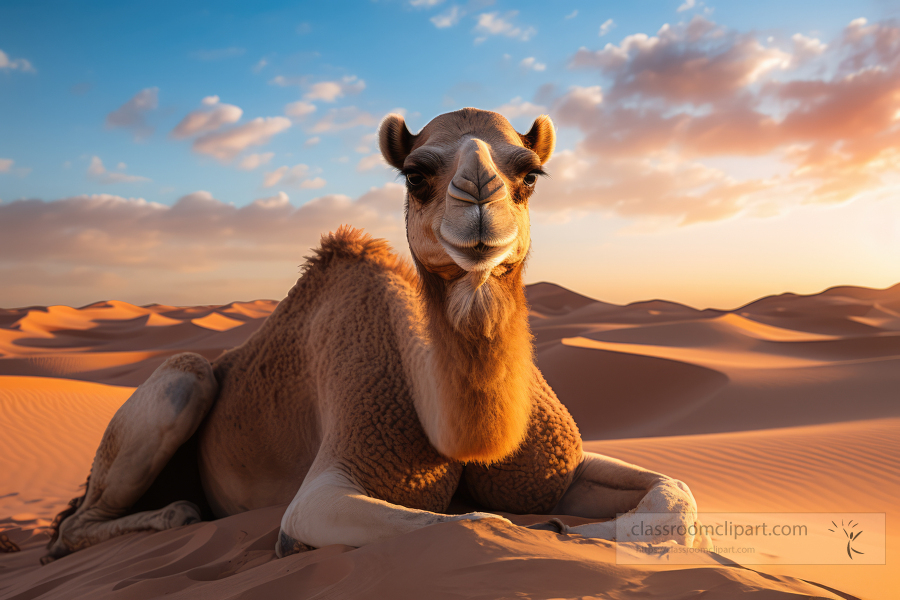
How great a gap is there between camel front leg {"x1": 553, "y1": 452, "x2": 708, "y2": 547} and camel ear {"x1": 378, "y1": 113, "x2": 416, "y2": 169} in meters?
1.97

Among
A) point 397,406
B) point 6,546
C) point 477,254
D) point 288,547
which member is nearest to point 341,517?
point 288,547

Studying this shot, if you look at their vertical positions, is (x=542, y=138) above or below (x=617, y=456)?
above

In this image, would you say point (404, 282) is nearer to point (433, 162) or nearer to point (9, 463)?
point (433, 162)

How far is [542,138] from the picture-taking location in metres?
3.14

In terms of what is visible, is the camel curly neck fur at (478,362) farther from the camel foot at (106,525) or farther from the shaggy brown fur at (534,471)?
the camel foot at (106,525)

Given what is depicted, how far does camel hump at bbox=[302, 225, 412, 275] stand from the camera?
13.9 feet

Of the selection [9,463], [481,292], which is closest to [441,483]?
[481,292]

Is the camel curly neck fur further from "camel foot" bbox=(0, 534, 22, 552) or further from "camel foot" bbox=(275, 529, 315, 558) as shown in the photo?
"camel foot" bbox=(0, 534, 22, 552)

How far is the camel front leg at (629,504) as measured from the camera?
2.57 metres

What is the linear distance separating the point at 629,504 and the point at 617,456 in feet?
13.2

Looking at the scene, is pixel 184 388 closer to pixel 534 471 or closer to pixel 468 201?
pixel 534 471

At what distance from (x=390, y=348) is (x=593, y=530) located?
158cm

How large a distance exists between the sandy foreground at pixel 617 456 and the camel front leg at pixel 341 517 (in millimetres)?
105

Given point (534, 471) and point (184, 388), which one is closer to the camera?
point (534, 471)
